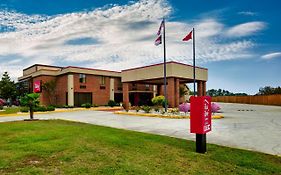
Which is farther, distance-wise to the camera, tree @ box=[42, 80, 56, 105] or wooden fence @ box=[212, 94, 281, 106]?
wooden fence @ box=[212, 94, 281, 106]

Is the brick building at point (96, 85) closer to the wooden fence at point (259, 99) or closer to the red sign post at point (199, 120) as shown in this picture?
the wooden fence at point (259, 99)

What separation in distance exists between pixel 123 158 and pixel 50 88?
42.5m

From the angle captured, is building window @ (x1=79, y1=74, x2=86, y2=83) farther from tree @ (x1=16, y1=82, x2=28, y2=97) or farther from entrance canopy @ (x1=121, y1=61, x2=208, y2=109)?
tree @ (x1=16, y1=82, x2=28, y2=97)

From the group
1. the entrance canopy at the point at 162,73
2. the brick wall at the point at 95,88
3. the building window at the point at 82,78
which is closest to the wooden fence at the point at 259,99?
the entrance canopy at the point at 162,73

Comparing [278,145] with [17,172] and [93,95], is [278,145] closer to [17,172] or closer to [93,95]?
[17,172]

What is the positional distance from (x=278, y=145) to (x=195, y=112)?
140 inches

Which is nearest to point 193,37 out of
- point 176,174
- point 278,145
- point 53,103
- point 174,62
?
point 174,62

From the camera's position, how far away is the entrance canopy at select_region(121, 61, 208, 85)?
→ 103 ft

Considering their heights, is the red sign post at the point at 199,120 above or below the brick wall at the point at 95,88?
below

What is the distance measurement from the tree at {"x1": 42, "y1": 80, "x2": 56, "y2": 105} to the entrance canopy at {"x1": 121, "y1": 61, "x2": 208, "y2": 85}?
15.1 metres

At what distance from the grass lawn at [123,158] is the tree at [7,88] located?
2160 inches

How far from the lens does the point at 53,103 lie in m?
46.8

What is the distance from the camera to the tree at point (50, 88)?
45.4 m

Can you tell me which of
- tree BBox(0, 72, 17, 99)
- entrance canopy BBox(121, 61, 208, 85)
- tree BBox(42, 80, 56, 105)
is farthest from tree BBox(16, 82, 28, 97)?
entrance canopy BBox(121, 61, 208, 85)
